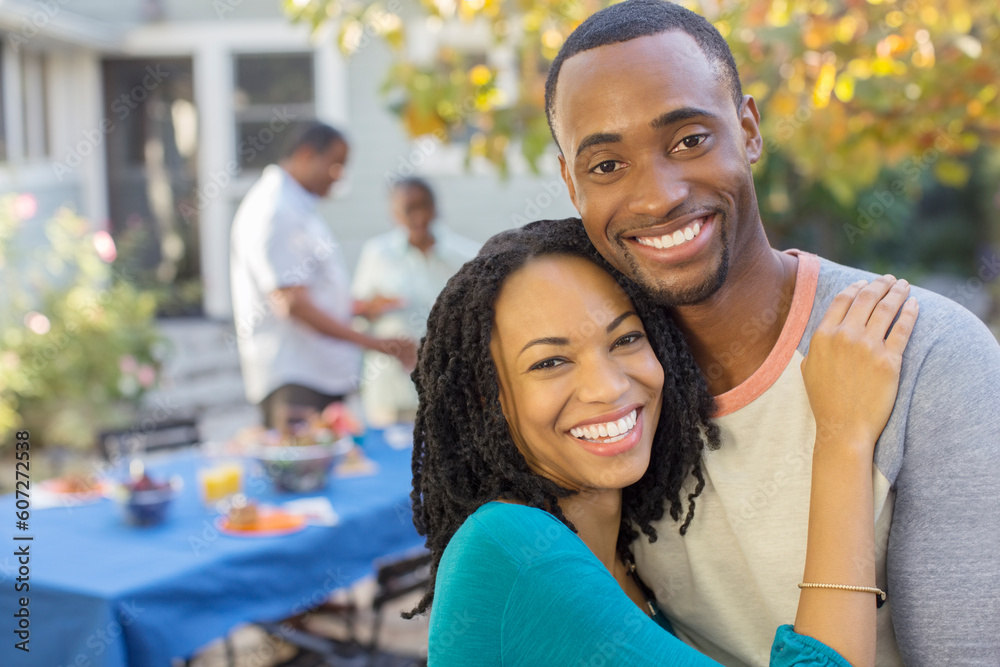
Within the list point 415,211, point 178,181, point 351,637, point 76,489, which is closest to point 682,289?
point 76,489

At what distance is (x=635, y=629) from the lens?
1422 millimetres

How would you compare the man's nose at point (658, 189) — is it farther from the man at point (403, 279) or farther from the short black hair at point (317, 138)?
the man at point (403, 279)

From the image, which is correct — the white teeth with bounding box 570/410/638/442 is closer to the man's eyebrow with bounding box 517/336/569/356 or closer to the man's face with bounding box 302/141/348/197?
the man's eyebrow with bounding box 517/336/569/356

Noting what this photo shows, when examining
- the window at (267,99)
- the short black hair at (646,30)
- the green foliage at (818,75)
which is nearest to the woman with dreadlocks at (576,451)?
the short black hair at (646,30)

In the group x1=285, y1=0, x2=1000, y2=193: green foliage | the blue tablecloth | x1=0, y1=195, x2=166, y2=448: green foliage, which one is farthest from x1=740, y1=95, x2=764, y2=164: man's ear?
x1=0, y1=195, x2=166, y2=448: green foliage

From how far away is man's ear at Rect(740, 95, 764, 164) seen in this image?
172 cm

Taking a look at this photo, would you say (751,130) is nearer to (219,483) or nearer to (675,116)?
(675,116)

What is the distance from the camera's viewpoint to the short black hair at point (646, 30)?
1607mm

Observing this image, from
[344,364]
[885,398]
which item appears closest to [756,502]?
[885,398]

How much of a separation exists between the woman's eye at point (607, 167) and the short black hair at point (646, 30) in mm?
166

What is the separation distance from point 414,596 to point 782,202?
5.12m

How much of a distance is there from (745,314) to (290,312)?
3.43 metres

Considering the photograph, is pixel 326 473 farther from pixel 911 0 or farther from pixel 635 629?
pixel 911 0

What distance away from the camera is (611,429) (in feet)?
5.38
